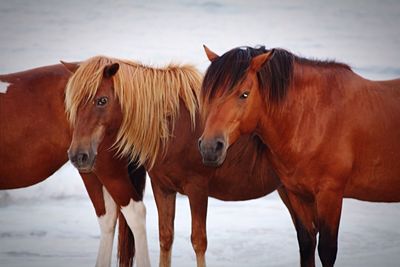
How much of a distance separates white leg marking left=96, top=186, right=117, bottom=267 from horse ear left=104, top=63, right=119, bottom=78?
3.08 ft

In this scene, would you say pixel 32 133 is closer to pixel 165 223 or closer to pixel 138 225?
pixel 138 225

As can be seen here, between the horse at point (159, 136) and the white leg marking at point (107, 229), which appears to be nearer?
the horse at point (159, 136)

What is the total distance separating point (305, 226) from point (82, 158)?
1481mm

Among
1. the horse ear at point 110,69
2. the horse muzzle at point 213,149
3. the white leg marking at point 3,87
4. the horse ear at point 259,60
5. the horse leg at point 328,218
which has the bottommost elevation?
the horse leg at point 328,218

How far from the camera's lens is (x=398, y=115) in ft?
15.5

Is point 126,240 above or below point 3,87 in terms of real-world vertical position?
below

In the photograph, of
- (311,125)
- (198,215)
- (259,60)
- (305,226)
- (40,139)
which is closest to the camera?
(259,60)

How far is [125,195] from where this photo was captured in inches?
203

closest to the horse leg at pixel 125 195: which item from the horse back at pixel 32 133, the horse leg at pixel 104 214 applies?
the horse leg at pixel 104 214

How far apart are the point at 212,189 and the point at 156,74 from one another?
0.88 metres

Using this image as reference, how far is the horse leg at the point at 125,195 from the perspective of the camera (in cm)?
515

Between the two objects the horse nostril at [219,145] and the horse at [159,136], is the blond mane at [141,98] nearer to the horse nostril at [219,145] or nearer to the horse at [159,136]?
the horse at [159,136]

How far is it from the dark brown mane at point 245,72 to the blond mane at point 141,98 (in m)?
0.68

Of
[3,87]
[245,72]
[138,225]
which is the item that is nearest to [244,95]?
[245,72]
